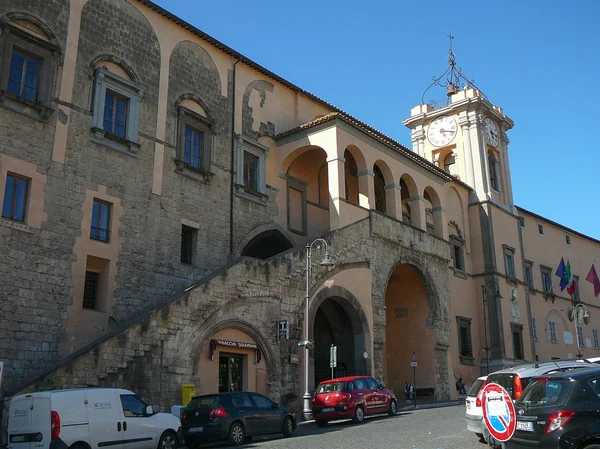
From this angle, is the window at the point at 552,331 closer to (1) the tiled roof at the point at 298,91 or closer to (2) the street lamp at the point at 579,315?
(2) the street lamp at the point at 579,315

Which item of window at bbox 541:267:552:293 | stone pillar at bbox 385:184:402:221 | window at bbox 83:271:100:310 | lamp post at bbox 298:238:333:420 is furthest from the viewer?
window at bbox 541:267:552:293

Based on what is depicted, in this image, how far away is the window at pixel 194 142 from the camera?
23.1 meters

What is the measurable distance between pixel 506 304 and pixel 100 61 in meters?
26.3

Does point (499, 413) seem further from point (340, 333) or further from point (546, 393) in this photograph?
point (340, 333)

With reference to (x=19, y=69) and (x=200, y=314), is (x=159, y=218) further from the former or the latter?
(x=19, y=69)

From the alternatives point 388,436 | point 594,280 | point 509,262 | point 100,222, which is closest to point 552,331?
point 594,280

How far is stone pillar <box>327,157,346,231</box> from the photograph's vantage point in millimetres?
25047

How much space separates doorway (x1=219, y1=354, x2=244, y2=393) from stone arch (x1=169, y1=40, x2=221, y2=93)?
10.4 meters

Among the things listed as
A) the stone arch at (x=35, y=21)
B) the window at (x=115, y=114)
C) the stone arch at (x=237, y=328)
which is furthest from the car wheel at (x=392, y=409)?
the stone arch at (x=35, y=21)

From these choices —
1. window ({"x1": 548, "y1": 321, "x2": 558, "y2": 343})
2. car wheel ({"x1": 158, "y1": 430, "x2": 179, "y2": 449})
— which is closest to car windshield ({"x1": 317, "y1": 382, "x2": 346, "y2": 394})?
car wheel ({"x1": 158, "y1": 430, "x2": 179, "y2": 449})

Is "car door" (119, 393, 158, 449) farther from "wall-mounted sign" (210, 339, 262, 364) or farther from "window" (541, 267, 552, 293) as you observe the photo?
"window" (541, 267, 552, 293)

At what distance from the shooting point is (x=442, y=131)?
41531 mm

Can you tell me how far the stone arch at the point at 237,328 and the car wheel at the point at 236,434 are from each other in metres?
3.42

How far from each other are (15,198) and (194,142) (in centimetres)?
755
